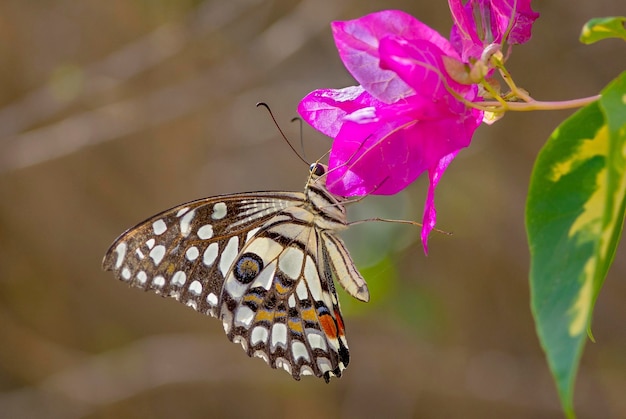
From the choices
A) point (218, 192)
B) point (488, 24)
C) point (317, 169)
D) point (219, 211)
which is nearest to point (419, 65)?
point (488, 24)

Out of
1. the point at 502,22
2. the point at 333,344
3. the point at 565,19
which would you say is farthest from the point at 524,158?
the point at 502,22

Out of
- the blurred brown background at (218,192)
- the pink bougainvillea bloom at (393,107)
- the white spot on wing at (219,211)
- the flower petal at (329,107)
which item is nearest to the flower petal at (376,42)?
the pink bougainvillea bloom at (393,107)

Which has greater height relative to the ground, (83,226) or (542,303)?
(542,303)

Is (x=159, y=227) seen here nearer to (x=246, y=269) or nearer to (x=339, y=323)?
(x=246, y=269)

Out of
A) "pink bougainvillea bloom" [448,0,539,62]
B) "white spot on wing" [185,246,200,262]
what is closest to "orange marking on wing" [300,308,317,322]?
"white spot on wing" [185,246,200,262]

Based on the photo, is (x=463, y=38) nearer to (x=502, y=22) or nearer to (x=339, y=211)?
(x=502, y=22)

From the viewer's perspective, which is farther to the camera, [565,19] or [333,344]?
[565,19]

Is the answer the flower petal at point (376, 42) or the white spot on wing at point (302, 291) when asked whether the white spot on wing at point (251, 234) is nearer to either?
the white spot on wing at point (302, 291)
